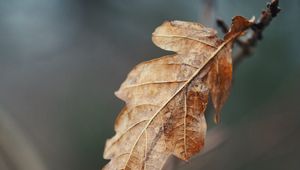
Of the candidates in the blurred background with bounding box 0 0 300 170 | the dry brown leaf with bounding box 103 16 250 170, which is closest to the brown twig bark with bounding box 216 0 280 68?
the dry brown leaf with bounding box 103 16 250 170

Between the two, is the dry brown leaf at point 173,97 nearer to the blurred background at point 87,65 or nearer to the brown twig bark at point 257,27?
the brown twig bark at point 257,27

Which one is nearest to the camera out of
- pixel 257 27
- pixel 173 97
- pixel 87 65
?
pixel 173 97

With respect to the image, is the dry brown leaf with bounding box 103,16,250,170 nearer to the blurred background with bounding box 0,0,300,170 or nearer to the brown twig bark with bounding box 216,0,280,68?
the brown twig bark with bounding box 216,0,280,68

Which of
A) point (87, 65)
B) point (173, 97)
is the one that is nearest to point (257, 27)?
point (173, 97)

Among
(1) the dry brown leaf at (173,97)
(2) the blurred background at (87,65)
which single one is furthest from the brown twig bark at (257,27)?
(2) the blurred background at (87,65)

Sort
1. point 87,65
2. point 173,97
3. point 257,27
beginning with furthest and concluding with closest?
point 87,65 → point 257,27 → point 173,97

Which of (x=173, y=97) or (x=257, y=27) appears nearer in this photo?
(x=173, y=97)

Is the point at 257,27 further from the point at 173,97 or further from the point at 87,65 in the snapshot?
the point at 87,65
